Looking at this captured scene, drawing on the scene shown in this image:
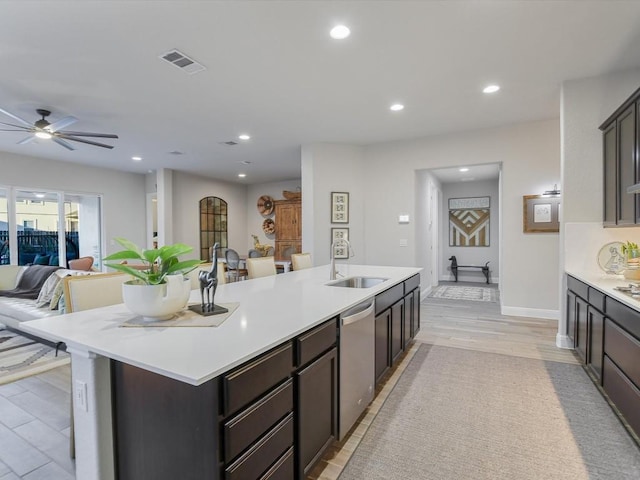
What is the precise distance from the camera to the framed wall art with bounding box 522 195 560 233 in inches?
176

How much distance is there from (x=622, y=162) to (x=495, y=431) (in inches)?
97.0

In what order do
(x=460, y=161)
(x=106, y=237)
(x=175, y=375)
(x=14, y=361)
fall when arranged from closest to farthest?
(x=175, y=375) → (x=14, y=361) → (x=460, y=161) → (x=106, y=237)

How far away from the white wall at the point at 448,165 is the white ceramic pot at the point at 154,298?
161 inches

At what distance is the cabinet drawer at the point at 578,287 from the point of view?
8.96ft

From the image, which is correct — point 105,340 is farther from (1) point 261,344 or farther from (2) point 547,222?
(2) point 547,222

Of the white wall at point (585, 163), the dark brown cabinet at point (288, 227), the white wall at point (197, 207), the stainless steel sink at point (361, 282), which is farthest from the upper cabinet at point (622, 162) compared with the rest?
the white wall at point (197, 207)

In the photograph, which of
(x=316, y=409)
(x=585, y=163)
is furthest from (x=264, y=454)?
(x=585, y=163)

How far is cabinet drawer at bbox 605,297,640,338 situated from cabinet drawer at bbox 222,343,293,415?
195 cm

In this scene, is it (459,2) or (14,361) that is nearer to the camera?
(459,2)

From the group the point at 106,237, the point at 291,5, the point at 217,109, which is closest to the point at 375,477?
the point at 291,5

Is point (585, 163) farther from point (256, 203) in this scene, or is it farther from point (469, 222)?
point (256, 203)

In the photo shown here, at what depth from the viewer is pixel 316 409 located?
1595 millimetres

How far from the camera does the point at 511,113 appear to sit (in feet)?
13.9

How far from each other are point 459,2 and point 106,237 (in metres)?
8.05
